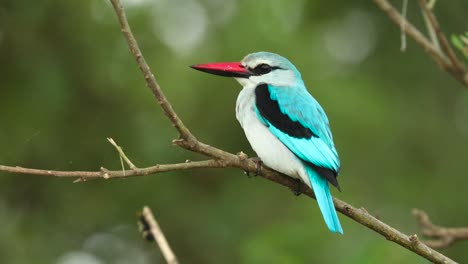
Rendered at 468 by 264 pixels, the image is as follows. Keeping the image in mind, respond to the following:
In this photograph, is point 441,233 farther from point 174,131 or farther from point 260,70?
point 174,131

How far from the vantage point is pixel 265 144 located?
410cm

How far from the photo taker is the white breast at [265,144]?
3.94 meters

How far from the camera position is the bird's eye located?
4664mm

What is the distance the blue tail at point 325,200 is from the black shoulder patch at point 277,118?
32cm

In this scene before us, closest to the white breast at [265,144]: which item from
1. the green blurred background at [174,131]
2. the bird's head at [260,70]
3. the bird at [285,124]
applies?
the bird at [285,124]

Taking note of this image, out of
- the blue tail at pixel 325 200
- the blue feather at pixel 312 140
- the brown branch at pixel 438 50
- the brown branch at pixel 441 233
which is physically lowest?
the brown branch at pixel 441 233

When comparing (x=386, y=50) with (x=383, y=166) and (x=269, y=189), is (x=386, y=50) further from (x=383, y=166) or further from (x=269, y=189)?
(x=269, y=189)

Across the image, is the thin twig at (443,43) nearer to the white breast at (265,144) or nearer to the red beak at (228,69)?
the white breast at (265,144)

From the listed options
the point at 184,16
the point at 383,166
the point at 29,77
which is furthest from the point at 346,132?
the point at 29,77

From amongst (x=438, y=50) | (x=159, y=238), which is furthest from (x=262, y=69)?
(x=159, y=238)

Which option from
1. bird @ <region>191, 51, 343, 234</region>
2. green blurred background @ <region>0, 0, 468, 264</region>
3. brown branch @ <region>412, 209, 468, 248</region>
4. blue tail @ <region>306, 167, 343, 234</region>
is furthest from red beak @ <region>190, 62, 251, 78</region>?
green blurred background @ <region>0, 0, 468, 264</region>

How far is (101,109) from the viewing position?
6.28 metres

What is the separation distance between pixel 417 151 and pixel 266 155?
Answer: 3.37 meters

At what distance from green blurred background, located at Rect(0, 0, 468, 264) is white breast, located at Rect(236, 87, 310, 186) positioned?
148 cm
